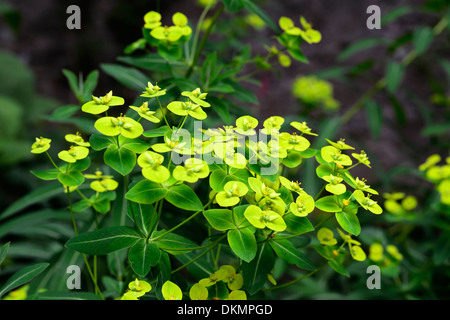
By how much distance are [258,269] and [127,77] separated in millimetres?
675

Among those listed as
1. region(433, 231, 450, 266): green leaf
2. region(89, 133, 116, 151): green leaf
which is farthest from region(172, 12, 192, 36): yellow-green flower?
region(433, 231, 450, 266): green leaf

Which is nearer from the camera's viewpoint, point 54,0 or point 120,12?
point 120,12

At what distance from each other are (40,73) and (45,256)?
A: 106 inches

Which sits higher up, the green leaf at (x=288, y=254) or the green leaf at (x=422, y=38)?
the green leaf at (x=422, y=38)

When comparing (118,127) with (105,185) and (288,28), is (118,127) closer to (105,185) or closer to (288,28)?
(105,185)

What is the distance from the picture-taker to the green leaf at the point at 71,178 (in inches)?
25.1

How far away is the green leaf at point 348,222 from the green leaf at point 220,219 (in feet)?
0.54

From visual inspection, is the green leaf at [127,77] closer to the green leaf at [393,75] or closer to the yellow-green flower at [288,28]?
the yellow-green flower at [288,28]

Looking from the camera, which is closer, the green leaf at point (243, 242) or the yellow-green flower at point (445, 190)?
the green leaf at point (243, 242)

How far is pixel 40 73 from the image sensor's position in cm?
361

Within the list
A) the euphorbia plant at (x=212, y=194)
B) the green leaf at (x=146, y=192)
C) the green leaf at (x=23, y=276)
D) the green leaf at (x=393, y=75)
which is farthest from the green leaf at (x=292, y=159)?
the green leaf at (x=393, y=75)

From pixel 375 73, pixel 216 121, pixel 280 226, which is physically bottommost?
pixel 280 226

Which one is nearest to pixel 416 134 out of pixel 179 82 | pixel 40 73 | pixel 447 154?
pixel 447 154

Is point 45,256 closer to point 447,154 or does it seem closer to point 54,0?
point 447,154
